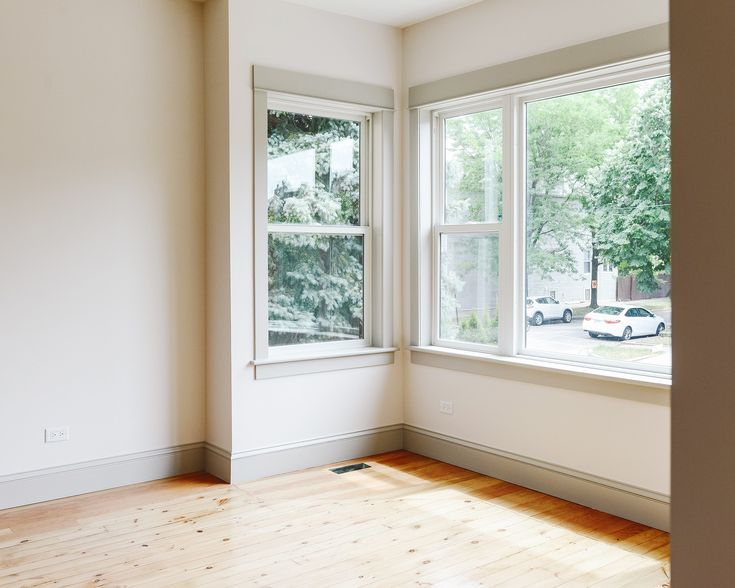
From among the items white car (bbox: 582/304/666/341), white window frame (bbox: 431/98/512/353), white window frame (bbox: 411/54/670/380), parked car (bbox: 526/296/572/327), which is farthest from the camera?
white window frame (bbox: 431/98/512/353)

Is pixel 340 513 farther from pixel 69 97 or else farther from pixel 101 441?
pixel 69 97

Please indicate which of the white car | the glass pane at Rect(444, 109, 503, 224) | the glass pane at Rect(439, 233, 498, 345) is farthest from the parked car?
the glass pane at Rect(444, 109, 503, 224)

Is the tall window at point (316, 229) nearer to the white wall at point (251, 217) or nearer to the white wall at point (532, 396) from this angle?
the white wall at point (251, 217)

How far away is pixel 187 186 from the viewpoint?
4.27m

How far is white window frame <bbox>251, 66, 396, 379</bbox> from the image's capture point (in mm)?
4207

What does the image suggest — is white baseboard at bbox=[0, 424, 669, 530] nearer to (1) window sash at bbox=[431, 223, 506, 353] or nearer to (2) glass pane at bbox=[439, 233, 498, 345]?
(1) window sash at bbox=[431, 223, 506, 353]

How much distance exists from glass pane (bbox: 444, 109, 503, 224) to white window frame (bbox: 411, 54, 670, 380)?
2.2 inches

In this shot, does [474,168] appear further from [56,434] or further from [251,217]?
[56,434]

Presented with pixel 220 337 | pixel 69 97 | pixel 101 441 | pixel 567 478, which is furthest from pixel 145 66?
pixel 567 478

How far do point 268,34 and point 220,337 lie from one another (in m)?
1.79

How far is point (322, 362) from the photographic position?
449 cm

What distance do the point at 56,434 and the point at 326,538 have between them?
1.60 metres

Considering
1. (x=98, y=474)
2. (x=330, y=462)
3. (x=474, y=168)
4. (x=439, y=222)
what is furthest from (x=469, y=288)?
(x=98, y=474)

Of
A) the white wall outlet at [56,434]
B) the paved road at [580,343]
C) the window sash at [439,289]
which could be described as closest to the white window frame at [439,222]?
the window sash at [439,289]
